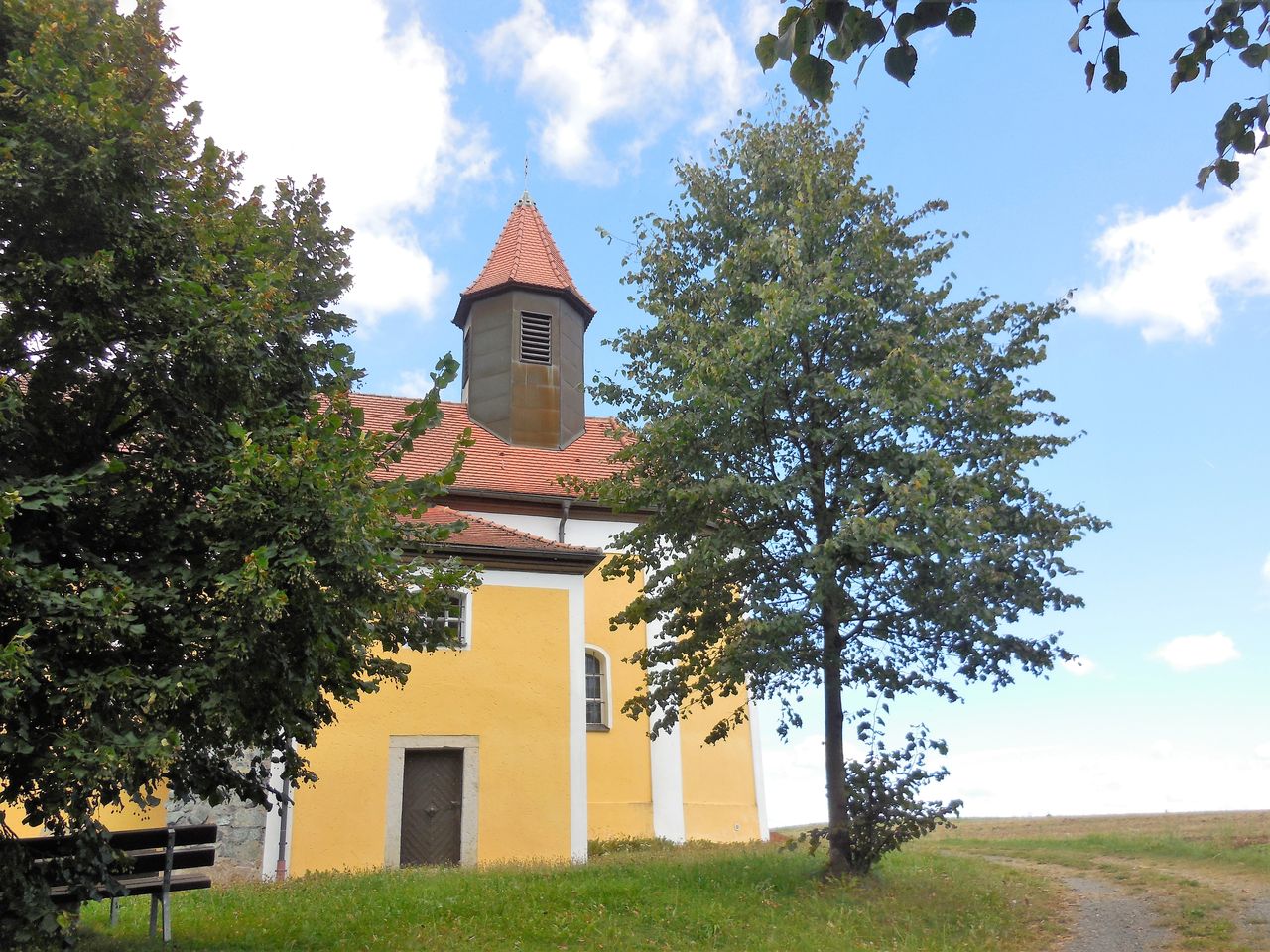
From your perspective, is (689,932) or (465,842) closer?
(689,932)

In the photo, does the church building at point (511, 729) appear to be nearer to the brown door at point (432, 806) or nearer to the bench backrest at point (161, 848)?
the brown door at point (432, 806)

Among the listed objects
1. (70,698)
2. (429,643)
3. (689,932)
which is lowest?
(689,932)

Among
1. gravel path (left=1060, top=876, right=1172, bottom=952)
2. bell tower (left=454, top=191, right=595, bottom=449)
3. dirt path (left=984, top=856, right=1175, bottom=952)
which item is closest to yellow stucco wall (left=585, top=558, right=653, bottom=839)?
bell tower (left=454, top=191, right=595, bottom=449)

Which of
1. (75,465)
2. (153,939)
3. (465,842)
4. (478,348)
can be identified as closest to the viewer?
(75,465)

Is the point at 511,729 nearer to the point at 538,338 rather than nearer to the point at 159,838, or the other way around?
the point at 159,838

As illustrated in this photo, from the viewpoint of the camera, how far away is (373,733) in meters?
15.1

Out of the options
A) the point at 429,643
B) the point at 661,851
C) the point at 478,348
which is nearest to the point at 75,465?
the point at 429,643

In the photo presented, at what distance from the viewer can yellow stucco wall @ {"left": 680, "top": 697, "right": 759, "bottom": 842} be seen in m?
19.8

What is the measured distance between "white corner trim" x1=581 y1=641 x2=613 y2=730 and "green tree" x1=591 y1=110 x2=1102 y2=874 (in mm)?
5784

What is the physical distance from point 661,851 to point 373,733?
517 centimetres

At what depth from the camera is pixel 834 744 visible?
13.0 metres

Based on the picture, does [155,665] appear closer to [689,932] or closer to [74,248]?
[74,248]

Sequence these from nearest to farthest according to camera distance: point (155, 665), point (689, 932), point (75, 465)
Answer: point (155, 665)
point (75, 465)
point (689, 932)

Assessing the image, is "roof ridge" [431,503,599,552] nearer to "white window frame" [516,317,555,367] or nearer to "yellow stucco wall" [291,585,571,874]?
"yellow stucco wall" [291,585,571,874]
